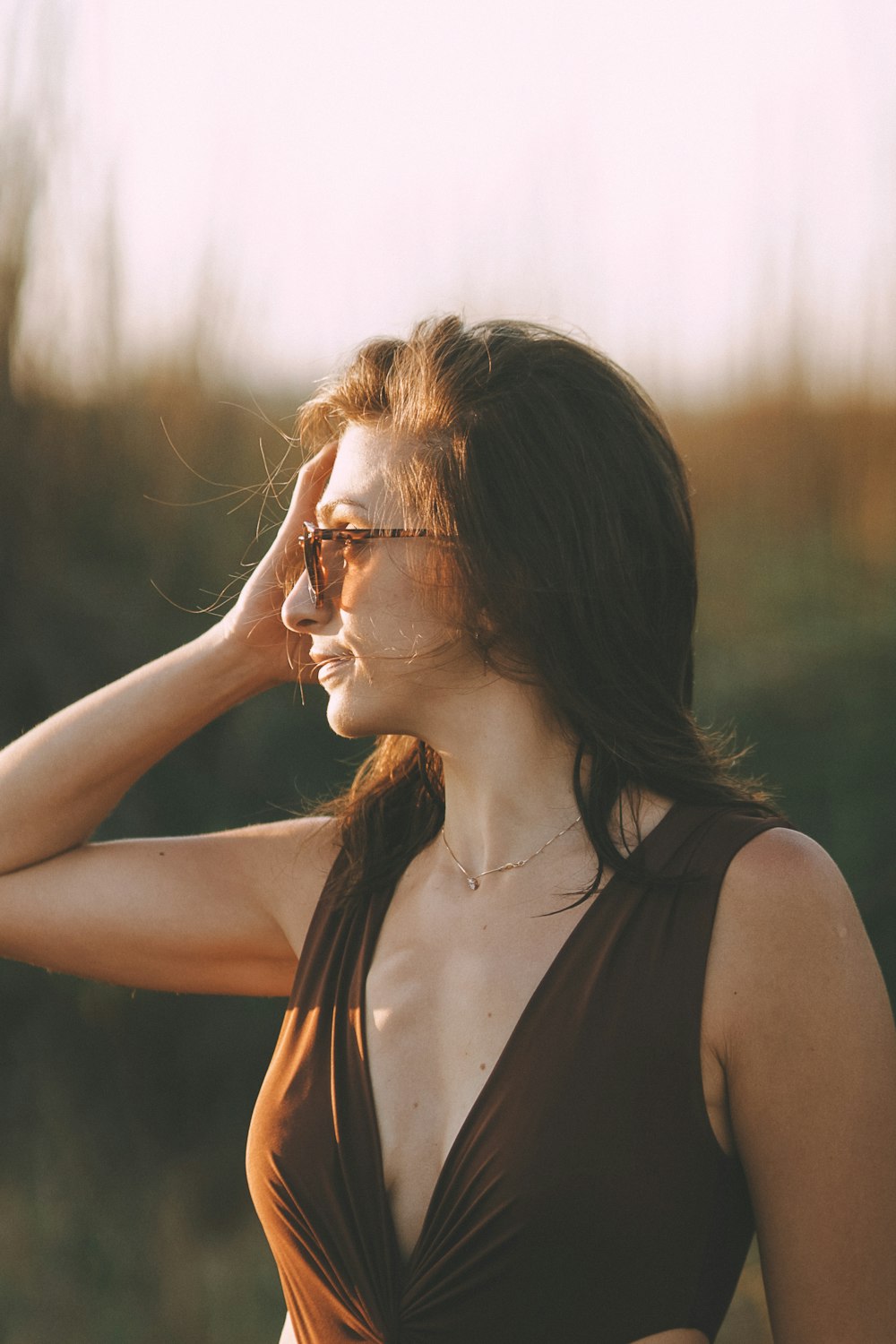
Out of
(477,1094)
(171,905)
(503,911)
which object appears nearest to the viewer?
(477,1094)

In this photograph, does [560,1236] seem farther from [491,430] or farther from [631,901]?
[491,430]

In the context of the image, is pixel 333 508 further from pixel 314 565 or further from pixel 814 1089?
pixel 814 1089

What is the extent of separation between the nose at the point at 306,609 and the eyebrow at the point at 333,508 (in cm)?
6

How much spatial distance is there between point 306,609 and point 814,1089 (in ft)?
2.39

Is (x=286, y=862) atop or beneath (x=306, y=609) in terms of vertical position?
beneath

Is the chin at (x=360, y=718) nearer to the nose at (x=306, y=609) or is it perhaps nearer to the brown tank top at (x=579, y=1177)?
the nose at (x=306, y=609)

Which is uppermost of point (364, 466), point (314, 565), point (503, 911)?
point (364, 466)

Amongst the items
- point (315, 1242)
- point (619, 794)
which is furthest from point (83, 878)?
point (619, 794)

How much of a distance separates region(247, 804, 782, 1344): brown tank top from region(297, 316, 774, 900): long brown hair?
9 cm

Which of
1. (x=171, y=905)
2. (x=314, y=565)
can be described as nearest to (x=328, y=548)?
(x=314, y=565)

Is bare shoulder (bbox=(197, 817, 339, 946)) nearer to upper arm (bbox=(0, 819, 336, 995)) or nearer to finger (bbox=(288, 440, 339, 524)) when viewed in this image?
upper arm (bbox=(0, 819, 336, 995))

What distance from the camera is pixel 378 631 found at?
1.34m

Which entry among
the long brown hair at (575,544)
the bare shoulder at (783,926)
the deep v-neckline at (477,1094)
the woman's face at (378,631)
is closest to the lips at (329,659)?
the woman's face at (378,631)

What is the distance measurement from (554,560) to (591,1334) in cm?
75
